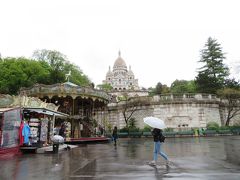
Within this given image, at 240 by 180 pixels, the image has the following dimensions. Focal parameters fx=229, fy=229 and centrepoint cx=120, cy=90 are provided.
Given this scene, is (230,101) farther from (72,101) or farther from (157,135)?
(157,135)

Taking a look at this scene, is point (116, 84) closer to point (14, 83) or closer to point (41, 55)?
point (41, 55)

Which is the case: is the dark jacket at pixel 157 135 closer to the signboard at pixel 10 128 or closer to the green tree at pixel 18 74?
the signboard at pixel 10 128

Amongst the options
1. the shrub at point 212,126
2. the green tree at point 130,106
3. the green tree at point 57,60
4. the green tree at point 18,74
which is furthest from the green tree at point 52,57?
the shrub at point 212,126

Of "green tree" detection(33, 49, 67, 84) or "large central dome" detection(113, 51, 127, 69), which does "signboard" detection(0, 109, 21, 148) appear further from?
"large central dome" detection(113, 51, 127, 69)

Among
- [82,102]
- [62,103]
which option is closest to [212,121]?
[82,102]

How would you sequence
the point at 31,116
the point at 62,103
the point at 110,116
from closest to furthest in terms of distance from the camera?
the point at 31,116, the point at 62,103, the point at 110,116

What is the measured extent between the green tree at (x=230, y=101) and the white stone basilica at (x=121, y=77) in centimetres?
10223

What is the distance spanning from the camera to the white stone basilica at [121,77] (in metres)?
145

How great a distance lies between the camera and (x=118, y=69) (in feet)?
489

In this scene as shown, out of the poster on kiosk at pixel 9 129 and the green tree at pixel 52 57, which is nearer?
the poster on kiosk at pixel 9 129

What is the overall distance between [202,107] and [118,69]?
114069 millimetres

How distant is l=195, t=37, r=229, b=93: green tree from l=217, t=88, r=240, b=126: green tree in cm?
707

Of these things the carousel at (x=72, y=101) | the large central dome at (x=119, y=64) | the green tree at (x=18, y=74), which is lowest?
the carousel at (x=72, y=101)

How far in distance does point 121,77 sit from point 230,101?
108323 millimetres
